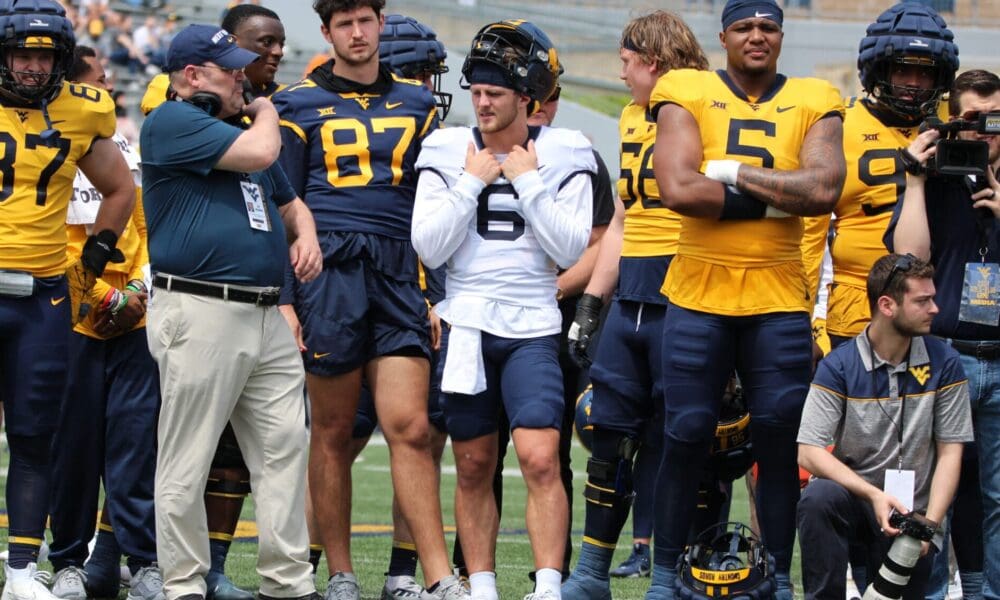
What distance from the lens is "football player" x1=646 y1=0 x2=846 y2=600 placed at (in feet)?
17.4

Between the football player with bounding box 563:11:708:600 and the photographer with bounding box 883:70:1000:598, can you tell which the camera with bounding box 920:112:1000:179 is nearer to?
the photographer with bounding box 883:70:1000:598

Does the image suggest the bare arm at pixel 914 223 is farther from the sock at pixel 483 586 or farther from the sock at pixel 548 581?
the sock at pixel 483 586

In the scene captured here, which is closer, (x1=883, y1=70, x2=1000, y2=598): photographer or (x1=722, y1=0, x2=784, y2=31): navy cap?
(x1=722, y1=0, x2=784, y2=31): navy cap

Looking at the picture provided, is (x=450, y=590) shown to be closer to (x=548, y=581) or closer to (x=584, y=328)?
(x=548, y=581)

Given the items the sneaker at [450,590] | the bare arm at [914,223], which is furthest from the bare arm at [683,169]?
the sneaker at [450,590]

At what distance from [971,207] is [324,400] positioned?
2415mm

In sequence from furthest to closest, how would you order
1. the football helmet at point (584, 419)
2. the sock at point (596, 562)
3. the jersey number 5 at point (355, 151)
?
the football helmet at point (584, 419) → the sock at point (596, 562) → the jersey number 5 at point (355, 151)

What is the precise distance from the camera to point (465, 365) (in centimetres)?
548

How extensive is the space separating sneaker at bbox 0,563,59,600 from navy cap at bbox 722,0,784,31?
308 centimetres

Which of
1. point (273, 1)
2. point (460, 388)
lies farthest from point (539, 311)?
point (273, 1)

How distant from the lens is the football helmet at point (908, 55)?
5879 mm

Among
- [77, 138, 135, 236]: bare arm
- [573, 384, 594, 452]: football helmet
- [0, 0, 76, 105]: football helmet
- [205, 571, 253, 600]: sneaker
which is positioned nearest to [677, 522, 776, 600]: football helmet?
[573, 384, 594, 452]: football helmet

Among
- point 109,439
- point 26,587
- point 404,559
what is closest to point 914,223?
point 404,559

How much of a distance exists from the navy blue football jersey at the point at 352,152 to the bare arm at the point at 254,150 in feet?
1.59
